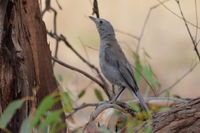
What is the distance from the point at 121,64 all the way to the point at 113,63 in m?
0.10

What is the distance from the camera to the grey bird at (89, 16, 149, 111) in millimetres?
6523

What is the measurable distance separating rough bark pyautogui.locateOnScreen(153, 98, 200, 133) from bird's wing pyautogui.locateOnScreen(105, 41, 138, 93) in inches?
57.0

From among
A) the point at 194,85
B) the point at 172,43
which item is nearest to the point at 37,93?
the point at 194,85

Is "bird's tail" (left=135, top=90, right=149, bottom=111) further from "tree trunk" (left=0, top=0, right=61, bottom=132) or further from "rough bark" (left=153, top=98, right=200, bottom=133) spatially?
"tree trunk" (left=0, top=0, right=61, bottom=132)

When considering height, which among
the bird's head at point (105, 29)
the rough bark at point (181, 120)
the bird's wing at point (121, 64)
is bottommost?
the rough bark at point (181, 120)

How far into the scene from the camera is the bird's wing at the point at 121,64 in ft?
21.3

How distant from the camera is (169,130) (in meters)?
4.95

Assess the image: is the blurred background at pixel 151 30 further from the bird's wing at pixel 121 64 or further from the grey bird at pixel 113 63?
the bird's wing at pixel 121 64

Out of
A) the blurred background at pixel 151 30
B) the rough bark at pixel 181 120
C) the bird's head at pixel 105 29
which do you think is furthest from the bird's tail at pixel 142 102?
the blurred background at pixel 151 30

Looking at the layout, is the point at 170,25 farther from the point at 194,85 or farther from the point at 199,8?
the point at 194,85

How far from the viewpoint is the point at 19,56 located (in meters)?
5.27

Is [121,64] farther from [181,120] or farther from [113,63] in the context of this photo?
[181,120]

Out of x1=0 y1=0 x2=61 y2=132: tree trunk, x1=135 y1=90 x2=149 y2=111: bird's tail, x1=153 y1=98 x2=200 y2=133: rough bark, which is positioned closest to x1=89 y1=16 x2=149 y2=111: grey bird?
x1=135 y1=90 x2=149 y2=111: bird's tail

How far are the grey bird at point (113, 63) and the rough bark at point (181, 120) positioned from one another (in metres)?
1.33
